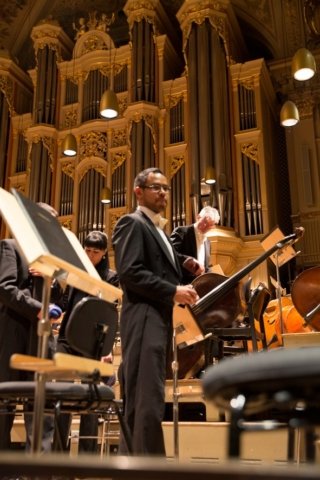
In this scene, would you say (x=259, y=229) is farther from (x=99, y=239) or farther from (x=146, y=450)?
(x=146, y=450)

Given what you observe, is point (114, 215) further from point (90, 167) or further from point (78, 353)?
point (78, 353)

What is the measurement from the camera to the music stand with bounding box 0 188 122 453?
1.77 m

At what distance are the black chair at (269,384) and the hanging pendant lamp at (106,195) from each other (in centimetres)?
822

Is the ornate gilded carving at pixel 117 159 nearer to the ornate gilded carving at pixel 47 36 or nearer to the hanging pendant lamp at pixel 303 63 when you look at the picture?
the ornate gilded carving at pixel 47 36

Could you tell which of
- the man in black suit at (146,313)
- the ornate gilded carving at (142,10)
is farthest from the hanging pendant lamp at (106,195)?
the man in black suit at (146,313)

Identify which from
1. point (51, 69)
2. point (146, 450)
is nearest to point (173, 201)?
point (51, 69)

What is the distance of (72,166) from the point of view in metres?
10.5

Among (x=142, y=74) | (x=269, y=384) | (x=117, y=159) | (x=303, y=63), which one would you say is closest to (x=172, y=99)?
(x=142, y=74)

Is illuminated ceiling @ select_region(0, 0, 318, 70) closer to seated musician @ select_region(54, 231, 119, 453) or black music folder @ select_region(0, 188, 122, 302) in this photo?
seated musician @ select_region(54, 231, 119, 453)

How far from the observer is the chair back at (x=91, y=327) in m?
2.09

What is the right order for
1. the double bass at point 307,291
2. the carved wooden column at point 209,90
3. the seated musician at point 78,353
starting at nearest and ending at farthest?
the seated musician at point 78,353 < the double bass at point 307,291 < the carved wooden column at point 209,90

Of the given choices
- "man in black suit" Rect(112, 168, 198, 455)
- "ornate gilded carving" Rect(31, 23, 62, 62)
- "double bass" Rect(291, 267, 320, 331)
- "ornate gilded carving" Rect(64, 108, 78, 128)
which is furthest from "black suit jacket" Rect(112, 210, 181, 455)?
"ornate gilded carving" Rect(31, 23, 62, 62)

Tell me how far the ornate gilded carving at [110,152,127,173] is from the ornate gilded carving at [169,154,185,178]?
0.93m

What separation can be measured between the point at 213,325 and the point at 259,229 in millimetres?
4655
